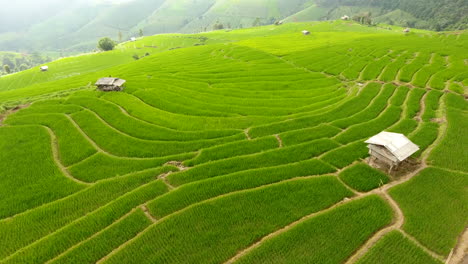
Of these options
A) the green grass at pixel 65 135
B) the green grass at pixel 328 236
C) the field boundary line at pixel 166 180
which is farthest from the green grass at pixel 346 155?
the green grass at pixel 65 135

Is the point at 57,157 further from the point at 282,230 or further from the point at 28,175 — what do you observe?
the point at 282,230

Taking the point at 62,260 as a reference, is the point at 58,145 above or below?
above

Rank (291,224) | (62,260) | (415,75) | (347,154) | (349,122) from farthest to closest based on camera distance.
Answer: (415,75) < (349,122) < (347,154) < (291,224) < (62,260)

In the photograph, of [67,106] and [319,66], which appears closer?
[67,106]

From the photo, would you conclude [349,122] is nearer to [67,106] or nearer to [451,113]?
[451,113]

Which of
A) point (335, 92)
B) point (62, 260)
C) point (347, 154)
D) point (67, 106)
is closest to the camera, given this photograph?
point (62, 260)

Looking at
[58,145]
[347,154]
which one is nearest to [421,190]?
[347,154]

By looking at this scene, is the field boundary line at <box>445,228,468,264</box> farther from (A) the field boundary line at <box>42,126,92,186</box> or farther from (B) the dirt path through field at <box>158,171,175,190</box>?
(A) the field boundary line at <box>42,126,92,186</box>
